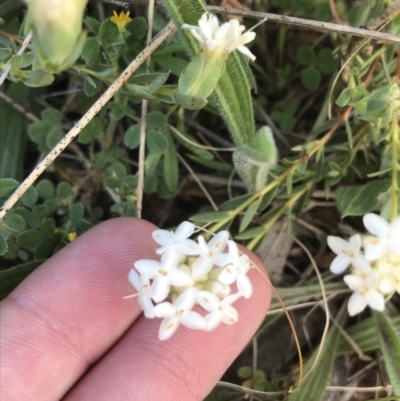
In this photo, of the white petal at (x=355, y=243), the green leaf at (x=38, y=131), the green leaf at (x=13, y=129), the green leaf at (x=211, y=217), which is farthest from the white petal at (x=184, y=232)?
the green leaf at (x=13, y=129)

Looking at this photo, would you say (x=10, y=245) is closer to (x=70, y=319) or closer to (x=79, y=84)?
(x=70, y=319)

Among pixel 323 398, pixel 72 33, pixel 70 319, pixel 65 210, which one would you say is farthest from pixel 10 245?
pixel 323 398

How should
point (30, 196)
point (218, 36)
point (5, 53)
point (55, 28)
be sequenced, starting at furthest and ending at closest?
point (30, 196)
point (5, 53)
point (218, 36)
point (55, 28)

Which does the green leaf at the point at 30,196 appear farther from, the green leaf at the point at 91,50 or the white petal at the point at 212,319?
the white petal at the point at 212,319

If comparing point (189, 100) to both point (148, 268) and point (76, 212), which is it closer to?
point (148, 268)

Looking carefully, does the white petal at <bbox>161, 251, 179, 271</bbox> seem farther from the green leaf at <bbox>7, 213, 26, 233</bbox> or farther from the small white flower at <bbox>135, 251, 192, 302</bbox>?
the green leaf at <bbox>7, 213, 26, 233</bbox>

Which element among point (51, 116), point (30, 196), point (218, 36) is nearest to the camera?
point (218, 36)

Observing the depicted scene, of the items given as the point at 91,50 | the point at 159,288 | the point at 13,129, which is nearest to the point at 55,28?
the point at 91,50
